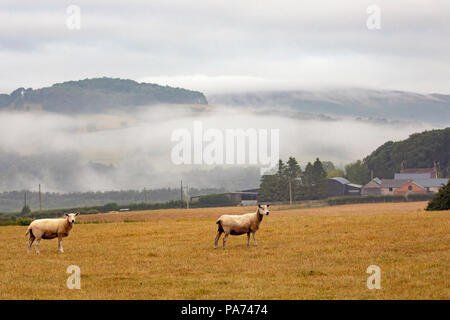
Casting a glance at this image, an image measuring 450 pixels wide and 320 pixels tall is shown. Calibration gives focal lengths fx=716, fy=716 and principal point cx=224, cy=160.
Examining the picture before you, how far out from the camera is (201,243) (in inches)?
1512

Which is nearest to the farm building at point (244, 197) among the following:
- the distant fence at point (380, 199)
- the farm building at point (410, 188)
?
the distant fence at point (380, 199)

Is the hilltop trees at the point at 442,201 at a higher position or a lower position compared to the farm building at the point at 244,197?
higher

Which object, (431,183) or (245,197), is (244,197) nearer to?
(245,197)

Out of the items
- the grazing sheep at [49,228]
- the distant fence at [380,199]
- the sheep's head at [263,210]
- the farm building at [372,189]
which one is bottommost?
the distant fence at [380,199]

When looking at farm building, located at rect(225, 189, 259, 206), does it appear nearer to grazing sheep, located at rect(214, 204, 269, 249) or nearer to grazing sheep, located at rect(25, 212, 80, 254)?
grazing sheep, located at rect(214, 204, 269, 249)

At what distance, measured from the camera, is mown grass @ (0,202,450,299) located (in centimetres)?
2361

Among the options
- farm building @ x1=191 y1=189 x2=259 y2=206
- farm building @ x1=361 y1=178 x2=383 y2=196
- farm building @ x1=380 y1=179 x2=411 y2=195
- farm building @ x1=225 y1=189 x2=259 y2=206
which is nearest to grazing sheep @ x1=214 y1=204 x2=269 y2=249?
farm building @ x1=191 y1=189 x2=259 y2=206

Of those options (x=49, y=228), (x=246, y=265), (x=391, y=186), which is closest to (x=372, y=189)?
(x=391, y=186)

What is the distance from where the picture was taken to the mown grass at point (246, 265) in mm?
23609

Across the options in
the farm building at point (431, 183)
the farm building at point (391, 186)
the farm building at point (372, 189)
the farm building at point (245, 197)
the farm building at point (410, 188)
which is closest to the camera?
the farm building at point (245, 197)

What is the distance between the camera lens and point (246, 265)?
96.5 ft

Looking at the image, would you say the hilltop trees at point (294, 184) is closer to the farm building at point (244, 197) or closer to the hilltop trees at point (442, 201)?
the farm building at point (244, 197)

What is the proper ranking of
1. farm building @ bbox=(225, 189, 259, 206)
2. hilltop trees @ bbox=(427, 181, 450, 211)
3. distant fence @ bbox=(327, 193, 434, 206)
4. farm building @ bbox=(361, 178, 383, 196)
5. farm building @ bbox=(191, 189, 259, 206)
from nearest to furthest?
hilltop trees @ bbox=(427, 181, 450, 211)
distant fence @ bbox=(327, 193, 434, 206)
farm building @ bbox=(191, 189, 259, 206)
farm building @ bbox=(225, 189, 259, 206)
farm building @ bbox=(361, 178, 383, 196)
